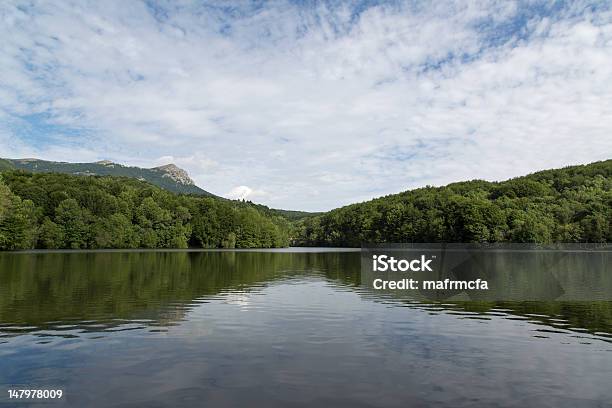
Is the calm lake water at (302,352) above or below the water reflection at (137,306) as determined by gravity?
below

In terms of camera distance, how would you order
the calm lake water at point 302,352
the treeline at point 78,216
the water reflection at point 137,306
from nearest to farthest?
the calm lake water at point 302,352
the water reflection at point 137,306
the treeline at point 78,216

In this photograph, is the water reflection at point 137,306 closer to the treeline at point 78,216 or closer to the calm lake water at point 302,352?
the calm lake water at point 302,352

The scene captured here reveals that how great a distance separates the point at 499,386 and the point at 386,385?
3996mm

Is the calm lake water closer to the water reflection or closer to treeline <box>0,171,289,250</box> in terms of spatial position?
the water reflection

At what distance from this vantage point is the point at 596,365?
18.5m

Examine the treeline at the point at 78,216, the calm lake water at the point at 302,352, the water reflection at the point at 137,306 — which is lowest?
the calm lake water at the point at 302,352

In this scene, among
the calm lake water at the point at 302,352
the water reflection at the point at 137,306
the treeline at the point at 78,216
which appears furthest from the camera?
the treeline at the point at 78,216


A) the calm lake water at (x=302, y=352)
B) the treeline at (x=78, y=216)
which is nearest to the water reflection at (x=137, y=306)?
the calm lake water at (x=302, y=352)

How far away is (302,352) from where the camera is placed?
20.2 m

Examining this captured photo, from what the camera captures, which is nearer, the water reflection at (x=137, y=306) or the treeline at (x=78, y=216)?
the water reflection at (x=137, y=306)

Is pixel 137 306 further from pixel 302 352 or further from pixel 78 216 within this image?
pixel 78 216

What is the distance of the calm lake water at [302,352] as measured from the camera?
1477cm

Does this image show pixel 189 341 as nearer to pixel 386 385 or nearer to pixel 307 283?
pixel 386 385

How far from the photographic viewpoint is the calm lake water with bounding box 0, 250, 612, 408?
581 inches
